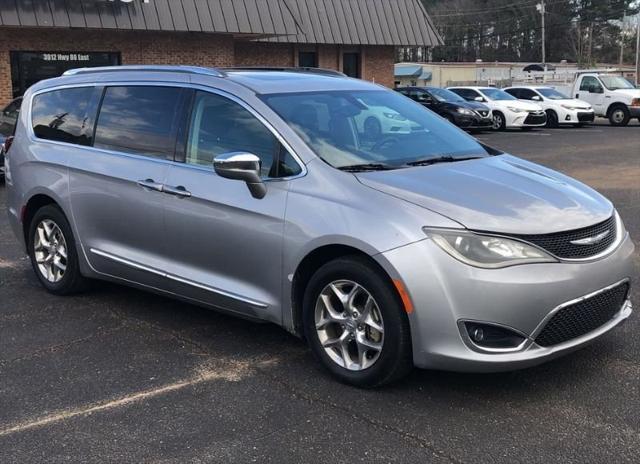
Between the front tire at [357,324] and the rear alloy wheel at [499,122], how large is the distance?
22536 mm

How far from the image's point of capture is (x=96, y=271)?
550cm

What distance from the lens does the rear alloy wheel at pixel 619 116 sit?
26.3m

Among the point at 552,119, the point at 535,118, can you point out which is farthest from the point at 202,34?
the point at 552,119

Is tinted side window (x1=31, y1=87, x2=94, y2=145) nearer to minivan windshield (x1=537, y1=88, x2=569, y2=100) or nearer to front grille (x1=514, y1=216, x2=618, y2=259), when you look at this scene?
front grille (x1=514, y1=216, x2=618, y2=259)

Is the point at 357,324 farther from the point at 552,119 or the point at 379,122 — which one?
the point at 552,119

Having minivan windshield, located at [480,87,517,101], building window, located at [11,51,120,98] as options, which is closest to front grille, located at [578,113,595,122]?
minivan windshield, located at [480,87,517,101]

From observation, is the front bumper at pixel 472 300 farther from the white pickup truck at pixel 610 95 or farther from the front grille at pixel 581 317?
the white pickup truck at pixel 610 95

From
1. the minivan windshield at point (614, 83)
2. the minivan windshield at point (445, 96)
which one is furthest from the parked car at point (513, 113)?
the minivan windshield at point (614, 83)

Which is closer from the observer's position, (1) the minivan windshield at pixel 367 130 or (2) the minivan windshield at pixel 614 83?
(1) the minivan windshield at pixel 367 130

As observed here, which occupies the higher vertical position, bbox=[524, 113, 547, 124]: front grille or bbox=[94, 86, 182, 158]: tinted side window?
bbox=[94, 86, 182, 158]: tinted side window

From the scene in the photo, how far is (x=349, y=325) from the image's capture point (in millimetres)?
3992

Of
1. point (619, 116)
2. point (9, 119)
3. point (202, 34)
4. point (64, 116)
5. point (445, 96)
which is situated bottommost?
point (619, 116)

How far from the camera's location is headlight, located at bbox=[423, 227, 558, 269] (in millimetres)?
3596

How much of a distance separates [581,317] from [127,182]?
120 inches
